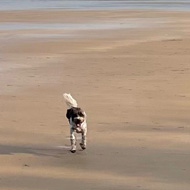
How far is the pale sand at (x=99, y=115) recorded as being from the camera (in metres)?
6.96

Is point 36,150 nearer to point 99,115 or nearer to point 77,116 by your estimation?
point 77,116

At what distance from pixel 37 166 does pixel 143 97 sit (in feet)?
14.1

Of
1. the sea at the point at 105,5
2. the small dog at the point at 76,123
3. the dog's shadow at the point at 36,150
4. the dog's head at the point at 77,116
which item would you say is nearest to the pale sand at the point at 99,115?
the dog's shadow at the point at 36,150

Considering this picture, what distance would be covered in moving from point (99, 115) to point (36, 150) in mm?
2091

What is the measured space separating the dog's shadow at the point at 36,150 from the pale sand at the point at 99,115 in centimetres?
1

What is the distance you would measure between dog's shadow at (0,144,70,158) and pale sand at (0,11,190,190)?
0.01 metres

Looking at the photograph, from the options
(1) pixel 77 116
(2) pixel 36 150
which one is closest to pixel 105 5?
(2) pixel 36 150

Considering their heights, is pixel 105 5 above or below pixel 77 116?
above

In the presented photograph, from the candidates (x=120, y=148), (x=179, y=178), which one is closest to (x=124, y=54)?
(x=120, y=148)

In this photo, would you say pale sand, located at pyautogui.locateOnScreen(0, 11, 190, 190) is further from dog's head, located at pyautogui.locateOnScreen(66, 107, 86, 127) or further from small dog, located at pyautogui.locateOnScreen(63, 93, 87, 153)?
dog's head, located at pyautogui.locateOnScreen(66, 107, 86, 127)

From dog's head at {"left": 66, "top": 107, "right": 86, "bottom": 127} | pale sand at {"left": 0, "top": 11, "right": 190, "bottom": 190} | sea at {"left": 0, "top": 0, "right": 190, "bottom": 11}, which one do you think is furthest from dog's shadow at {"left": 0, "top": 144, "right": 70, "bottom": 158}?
sea at {"left": 0, "top": 0, "right": 190, "bottom": 11}

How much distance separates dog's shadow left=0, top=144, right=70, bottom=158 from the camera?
7838 millimetres

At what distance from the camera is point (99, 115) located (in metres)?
9.92

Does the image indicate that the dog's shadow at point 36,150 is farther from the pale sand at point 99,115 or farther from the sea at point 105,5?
the sea at point 105,5
